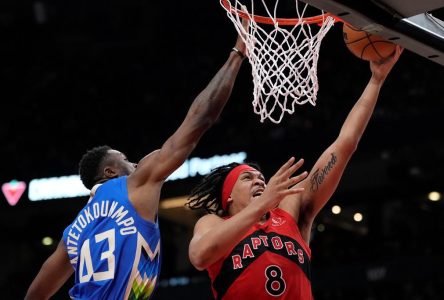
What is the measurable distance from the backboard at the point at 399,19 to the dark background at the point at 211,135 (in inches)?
294

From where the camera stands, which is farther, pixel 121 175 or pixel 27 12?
pixel 27 12

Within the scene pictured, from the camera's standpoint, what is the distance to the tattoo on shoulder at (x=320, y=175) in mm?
4008

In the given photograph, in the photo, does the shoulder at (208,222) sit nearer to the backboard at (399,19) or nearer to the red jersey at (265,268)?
the red jersey at (265,268)

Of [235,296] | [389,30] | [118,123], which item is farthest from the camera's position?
[118,123]

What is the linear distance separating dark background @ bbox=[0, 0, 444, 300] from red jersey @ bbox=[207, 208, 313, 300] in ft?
24.0

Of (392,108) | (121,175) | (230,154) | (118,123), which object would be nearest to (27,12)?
(118,123)

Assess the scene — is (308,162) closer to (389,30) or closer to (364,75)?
(364,75)

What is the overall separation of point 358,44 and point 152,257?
4.41 ft

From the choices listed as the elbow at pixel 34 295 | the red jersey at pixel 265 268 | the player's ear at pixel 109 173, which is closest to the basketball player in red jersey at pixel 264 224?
the red jersey at pixel 265 268

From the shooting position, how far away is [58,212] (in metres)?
13.4

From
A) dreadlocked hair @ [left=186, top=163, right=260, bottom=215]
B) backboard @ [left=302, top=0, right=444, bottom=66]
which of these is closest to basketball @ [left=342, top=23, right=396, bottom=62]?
backboard @ [left=302, top=0, right=444, bottom=66]

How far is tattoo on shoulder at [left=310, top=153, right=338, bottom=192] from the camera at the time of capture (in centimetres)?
401

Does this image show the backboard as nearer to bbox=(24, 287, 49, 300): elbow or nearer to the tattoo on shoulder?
the tattoo on shoulder

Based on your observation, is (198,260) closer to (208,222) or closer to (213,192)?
(208,222)
